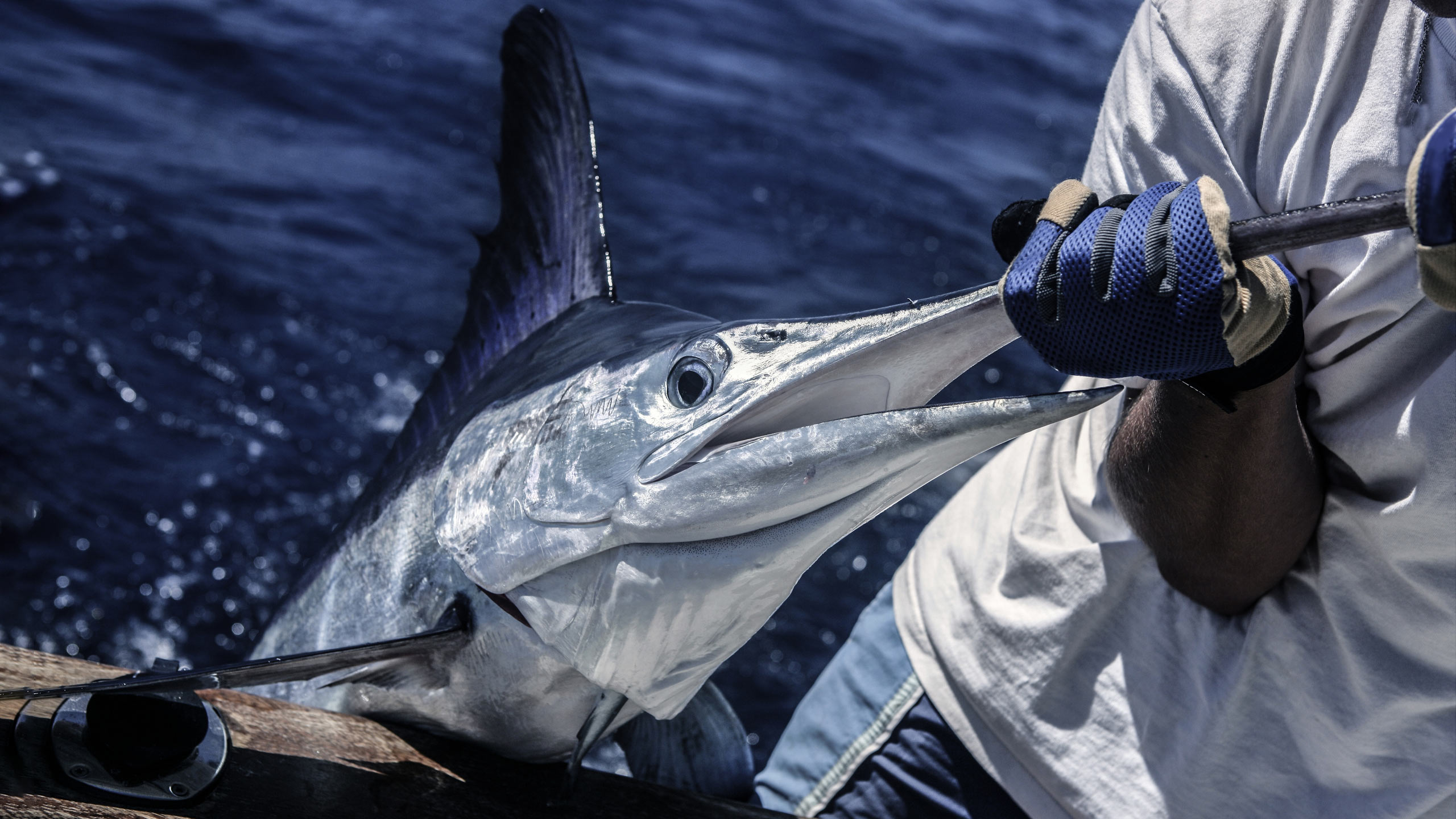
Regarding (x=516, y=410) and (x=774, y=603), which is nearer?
(x=774, y=603)

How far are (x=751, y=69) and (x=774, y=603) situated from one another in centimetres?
689

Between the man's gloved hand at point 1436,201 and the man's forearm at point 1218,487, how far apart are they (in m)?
0.38

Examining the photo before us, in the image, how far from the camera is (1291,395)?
1321 millimetres

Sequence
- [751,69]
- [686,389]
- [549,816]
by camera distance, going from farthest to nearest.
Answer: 1. [751,69]
2. [549,816]
3. [686,389]

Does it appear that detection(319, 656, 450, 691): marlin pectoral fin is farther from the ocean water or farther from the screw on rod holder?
the ocean water

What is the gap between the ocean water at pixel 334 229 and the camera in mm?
3621

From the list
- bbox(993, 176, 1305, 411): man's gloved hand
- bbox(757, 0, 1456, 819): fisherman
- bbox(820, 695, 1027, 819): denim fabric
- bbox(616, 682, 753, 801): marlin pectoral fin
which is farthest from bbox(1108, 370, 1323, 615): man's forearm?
bbox(616, 682, 753, 801): marlin pectoral fin

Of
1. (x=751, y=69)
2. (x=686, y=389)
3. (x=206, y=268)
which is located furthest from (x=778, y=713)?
(x=751, y=69)

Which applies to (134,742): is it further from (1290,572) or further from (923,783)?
(1290,572)

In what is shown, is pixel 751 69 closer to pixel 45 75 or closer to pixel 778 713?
pixel 45 75

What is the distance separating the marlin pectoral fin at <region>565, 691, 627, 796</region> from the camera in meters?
1.50

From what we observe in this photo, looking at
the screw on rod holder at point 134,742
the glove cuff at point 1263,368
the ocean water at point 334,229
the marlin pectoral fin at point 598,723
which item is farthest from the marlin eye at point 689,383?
the ocean water at point 334,229

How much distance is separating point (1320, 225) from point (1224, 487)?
54 cm

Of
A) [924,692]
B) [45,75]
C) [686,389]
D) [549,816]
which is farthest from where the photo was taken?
[45,75]
